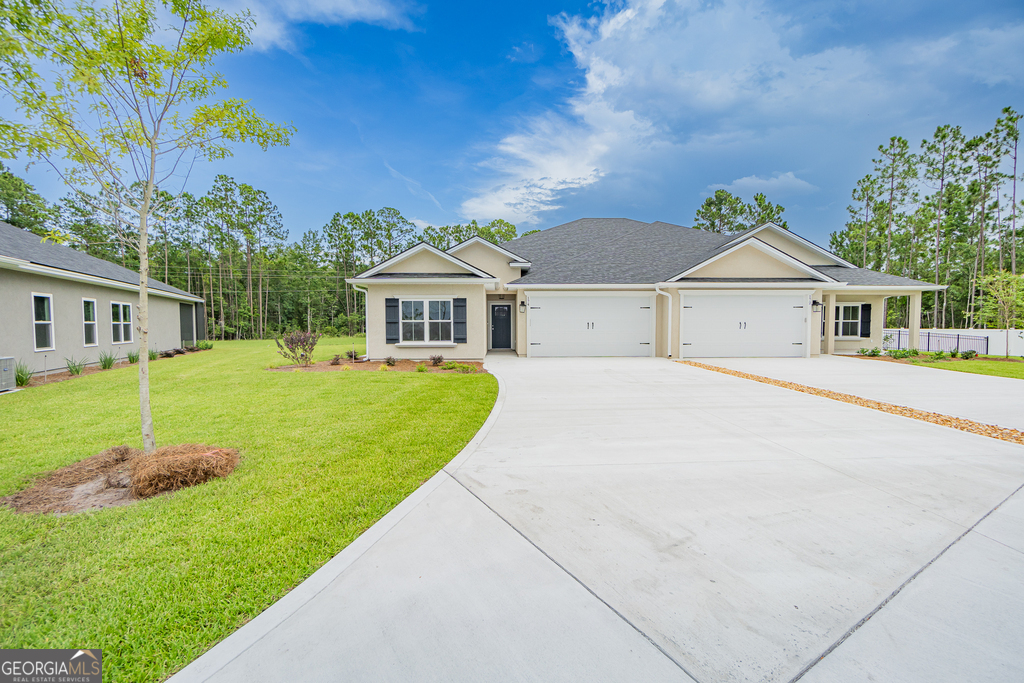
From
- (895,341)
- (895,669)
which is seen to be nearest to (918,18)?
(895,341)

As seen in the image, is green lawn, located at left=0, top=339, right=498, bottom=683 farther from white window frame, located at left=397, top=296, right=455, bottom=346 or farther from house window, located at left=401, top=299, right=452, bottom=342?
house window, located at left=401, top=299, right=452, bottom=342

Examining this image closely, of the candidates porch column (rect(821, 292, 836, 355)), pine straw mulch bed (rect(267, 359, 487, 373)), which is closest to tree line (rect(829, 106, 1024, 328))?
porch column (rect(821, 292, 836, 355))

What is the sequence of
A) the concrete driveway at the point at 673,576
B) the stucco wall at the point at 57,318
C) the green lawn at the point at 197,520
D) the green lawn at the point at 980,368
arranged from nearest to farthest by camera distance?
the concrete driveway at the point at 673,576
the green lawn at the point at 197,520
the stucco wall at the point at 57,318
the green lawn at the point at 980,368

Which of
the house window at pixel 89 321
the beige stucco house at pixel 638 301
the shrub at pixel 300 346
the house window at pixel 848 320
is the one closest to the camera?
the shrub at pixel 300 346

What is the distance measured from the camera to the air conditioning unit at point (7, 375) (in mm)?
8102

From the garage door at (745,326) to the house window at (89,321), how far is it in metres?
19.1

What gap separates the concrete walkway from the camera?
21.5ft

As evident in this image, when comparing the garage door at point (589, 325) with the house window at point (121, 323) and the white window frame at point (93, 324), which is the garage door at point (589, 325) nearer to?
the white window frame at point (93, 324)

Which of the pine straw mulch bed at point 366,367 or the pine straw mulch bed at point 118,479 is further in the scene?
the pine straw mulch bed at point 366,367

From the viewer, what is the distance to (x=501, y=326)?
57.1 feet

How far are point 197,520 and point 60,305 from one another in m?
13.5

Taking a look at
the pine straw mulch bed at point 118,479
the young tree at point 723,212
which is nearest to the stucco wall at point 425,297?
the pine straw mulch bed at point 118,479

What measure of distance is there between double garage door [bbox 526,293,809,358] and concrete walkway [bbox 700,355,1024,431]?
2.83ft

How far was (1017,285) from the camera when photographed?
771 inches
